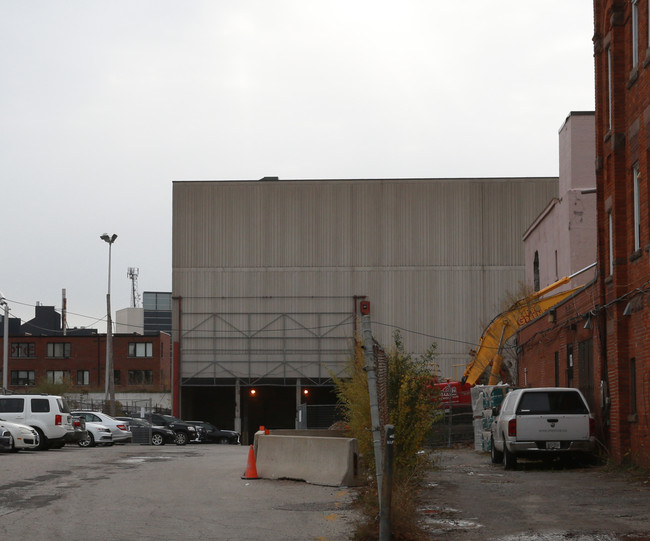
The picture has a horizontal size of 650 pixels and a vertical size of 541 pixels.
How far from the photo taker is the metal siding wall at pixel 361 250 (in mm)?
60594

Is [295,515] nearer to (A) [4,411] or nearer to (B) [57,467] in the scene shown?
(B) [57,467]

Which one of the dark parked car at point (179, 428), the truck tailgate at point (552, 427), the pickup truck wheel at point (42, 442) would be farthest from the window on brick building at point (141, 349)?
the truck tailgate at point (552, 427)

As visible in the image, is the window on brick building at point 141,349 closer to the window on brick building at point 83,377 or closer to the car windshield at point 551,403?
the window on brick building at point 83,377

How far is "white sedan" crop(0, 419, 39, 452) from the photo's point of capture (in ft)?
97.6

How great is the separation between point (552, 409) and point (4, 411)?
61.1 ft

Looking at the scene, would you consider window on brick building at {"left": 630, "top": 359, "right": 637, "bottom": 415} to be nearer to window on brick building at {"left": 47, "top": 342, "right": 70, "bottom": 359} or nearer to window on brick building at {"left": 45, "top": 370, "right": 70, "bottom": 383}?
window on brick building at {"left": 45, "top": 370, "right": 70, "bottom": 383}

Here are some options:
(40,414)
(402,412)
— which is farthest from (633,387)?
(40,414)

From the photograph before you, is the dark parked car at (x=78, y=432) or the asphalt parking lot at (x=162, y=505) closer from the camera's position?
the asphalt parking lot at (x=162, y=505)

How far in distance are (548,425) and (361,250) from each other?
40.2 metres

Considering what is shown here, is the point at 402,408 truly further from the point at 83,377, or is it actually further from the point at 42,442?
the point at 83,377

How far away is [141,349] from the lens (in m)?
88.4

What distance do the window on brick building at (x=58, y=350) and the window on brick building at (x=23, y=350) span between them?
133cm

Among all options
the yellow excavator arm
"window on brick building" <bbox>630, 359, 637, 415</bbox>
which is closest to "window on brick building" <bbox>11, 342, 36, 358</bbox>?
the yellow excavator arm

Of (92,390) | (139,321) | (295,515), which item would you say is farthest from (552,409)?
(139,321)
